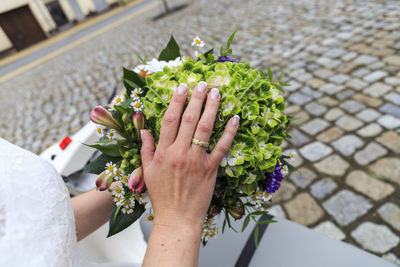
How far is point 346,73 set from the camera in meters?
3.26

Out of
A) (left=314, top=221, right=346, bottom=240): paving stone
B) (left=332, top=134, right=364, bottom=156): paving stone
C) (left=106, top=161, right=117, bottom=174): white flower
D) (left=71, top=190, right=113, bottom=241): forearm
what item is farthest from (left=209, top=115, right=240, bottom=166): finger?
(left=332, top=134, right=364, bottom=156): paving stone

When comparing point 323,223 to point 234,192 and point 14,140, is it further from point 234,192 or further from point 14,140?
point 14,140

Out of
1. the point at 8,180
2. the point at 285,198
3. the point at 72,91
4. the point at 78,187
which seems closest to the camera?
the point at 8,180

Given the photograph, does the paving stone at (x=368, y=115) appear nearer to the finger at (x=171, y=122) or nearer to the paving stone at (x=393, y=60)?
the paving stone at (x=393, y=60)

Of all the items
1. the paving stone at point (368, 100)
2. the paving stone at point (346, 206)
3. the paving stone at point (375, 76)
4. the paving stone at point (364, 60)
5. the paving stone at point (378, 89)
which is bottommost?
the paving stone at point (346, 206)

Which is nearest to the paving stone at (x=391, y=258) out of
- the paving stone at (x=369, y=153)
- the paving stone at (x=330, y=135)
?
the paving stone at (x=369, y=153)

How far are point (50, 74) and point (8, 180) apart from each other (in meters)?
7.95

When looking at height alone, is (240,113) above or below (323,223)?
above

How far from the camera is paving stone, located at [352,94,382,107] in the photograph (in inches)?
105

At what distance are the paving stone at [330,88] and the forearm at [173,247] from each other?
9.67ft

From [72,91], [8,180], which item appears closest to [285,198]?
[8,180]

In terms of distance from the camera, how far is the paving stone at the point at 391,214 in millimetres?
1754

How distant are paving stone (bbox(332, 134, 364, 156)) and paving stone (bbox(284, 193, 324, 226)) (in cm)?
60

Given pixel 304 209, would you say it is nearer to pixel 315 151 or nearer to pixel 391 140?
pixel 315 151
